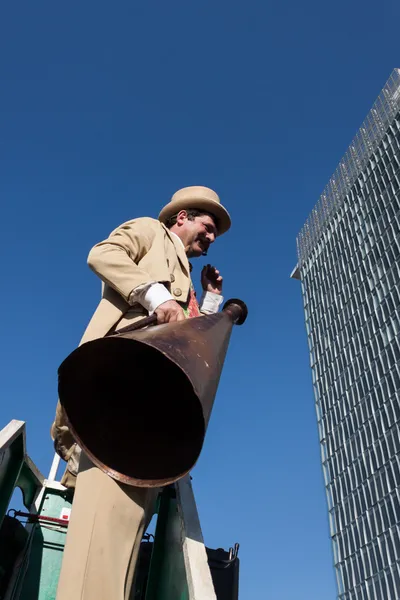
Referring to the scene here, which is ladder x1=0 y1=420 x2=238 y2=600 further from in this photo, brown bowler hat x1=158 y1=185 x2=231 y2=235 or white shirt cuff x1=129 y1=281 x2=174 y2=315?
brown bowler hat x1=158 y1=185 x2=231 y2=235

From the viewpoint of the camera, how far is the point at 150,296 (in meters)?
2.54

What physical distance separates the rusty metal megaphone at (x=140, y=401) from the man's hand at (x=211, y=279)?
165cm

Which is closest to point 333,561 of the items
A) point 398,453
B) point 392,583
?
point 392,583

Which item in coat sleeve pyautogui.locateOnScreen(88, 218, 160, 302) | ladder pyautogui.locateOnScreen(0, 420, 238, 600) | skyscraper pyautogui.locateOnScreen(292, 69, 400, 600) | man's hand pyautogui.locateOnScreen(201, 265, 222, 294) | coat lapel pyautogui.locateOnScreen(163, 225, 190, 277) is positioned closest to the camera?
ladder pyautogui.locateOnScreen(0, 420, 238, 600)

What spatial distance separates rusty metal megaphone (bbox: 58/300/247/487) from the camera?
2027 millimetres

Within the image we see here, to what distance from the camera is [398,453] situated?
45875mm

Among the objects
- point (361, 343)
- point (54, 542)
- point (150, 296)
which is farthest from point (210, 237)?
point (361, 343)

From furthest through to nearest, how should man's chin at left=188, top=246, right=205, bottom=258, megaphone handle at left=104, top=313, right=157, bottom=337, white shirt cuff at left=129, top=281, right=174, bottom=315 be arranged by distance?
man's chin at left=188, top=246, right=205, bottom=258 < white shirt cuff at left=129, top=281, right=174, bottom=315 < megaphone handle at left=104, top=313, right=157, bottom=337

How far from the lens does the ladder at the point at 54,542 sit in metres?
2.37

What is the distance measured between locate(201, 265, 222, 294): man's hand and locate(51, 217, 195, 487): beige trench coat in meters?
0.75

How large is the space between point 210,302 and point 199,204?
720mm

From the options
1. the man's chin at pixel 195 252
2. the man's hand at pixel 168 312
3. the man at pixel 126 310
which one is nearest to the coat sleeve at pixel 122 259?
the man at pixel 126 310

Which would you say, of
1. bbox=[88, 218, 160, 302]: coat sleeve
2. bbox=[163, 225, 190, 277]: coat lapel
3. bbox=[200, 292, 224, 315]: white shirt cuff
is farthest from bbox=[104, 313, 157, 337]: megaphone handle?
bbox=[200, 292, 224, 315]: white shirt cuff

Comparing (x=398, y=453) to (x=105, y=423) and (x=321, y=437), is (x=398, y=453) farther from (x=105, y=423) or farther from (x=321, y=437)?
(x=105, y=423)
